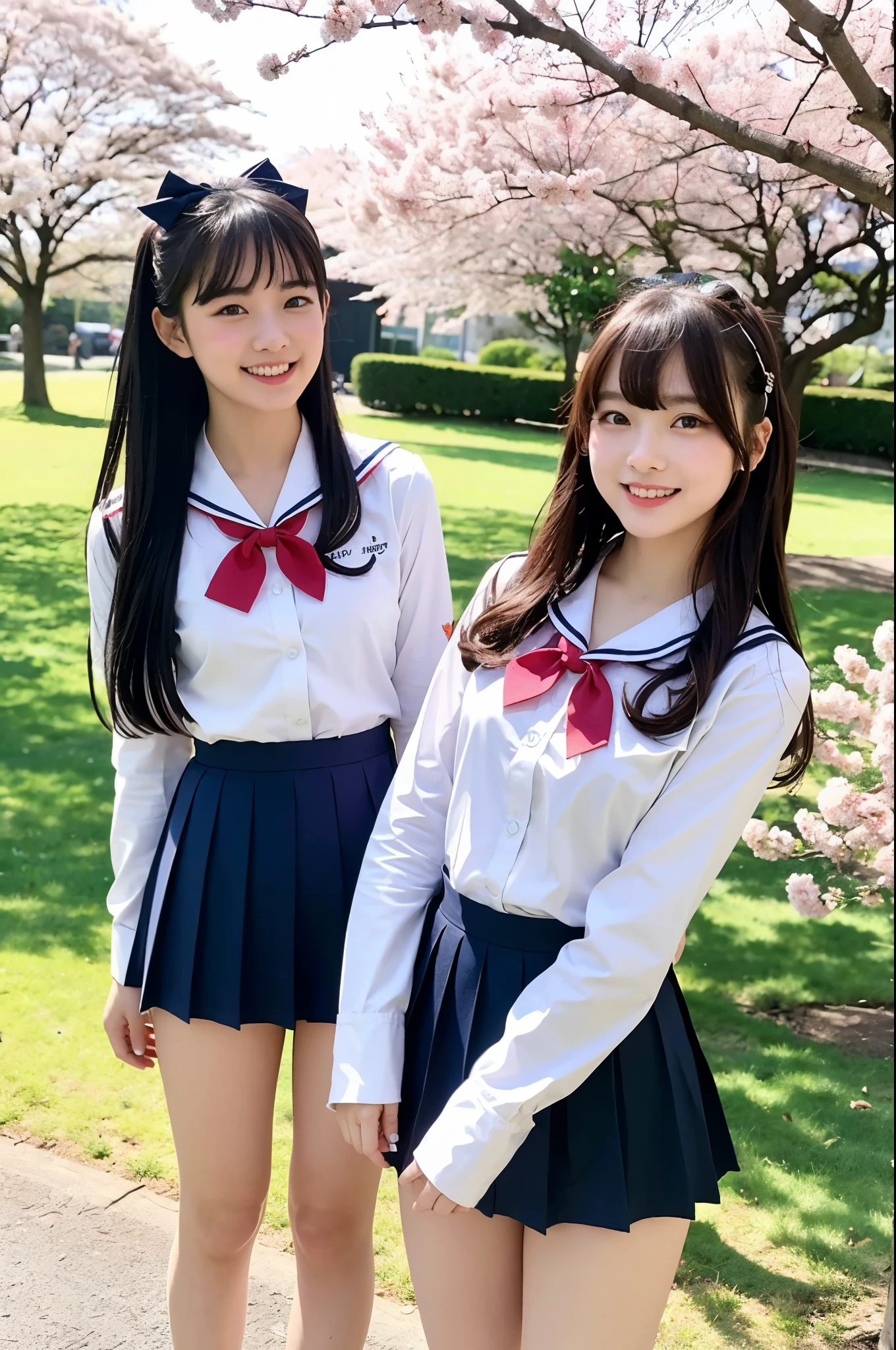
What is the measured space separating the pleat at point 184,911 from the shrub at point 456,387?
20.9 meters

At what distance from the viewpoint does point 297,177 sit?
10180mm

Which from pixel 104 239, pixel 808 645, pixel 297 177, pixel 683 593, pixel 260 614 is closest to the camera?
pixel 683 593

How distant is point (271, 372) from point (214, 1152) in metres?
1.13

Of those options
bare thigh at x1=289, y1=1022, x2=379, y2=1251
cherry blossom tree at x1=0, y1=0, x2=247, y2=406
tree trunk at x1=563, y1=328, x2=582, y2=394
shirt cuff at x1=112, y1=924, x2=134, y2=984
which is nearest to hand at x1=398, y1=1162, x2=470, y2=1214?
bare thigh at x1=289, y1=1022, x2=379, y2=1251

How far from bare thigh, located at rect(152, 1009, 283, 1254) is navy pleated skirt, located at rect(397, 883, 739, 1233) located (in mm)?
313

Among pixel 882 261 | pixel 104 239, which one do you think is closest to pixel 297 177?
pixel 104 239

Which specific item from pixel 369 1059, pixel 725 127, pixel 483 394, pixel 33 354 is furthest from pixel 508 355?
pixel 369 1059

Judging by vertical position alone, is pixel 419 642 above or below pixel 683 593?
below

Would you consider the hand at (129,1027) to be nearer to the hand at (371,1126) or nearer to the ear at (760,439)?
the hand at (371,1126)

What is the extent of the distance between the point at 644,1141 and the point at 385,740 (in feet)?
2.35

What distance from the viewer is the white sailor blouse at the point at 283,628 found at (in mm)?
1755

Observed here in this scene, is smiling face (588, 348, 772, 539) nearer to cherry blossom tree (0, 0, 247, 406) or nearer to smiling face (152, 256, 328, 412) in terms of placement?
smiling face (152, 256, 328, 412)

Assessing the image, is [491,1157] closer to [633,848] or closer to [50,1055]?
[633,848]

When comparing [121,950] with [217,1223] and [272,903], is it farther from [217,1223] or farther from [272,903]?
[217,1223]
